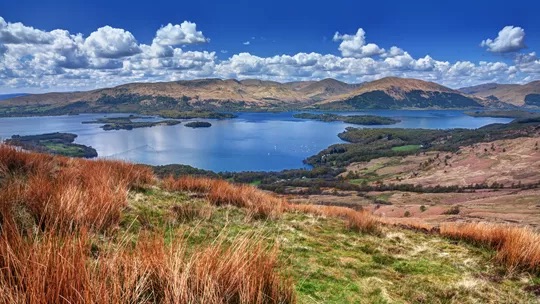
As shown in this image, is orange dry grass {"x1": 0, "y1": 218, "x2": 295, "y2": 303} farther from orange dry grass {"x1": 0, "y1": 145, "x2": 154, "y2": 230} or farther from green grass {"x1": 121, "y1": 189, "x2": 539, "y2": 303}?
orange dry grass {"x1": 0, "y1": 145, "x2": 154, "y2": 230}

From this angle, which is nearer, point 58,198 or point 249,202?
point 58,198

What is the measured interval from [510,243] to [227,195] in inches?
229

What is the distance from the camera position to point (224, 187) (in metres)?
9.12

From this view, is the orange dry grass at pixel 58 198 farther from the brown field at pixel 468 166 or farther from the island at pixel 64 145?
the brown field at pixel 468 166

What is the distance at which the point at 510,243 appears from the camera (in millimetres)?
5852

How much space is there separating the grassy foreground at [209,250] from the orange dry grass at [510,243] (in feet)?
0.09

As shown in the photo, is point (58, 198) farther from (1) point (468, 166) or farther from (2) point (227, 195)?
(1) point (468, 166)

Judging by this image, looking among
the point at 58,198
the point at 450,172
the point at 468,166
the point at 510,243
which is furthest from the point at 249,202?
the point at 468,166

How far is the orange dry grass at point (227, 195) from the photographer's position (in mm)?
7945

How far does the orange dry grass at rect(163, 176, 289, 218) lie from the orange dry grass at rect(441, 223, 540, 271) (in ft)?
13.3

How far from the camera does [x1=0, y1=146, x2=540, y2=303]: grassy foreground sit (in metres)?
2.29

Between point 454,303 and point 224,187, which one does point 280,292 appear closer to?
point 454,303

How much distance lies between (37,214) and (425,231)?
7.83 metres

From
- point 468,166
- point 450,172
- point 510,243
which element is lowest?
point 450,172
